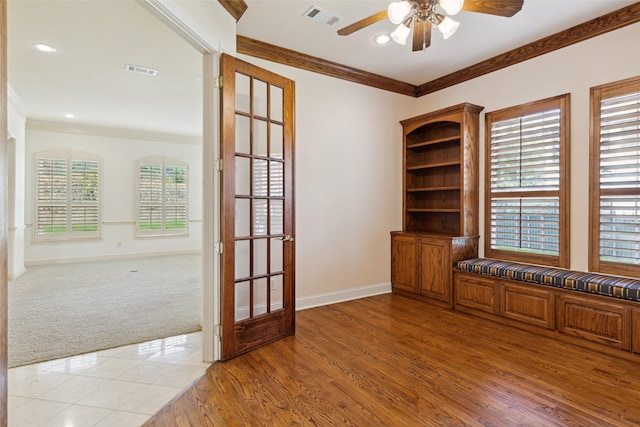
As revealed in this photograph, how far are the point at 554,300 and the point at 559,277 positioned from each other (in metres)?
0.22

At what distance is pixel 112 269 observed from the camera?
6.48 metres

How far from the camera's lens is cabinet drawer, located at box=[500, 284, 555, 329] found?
3168 millimetres

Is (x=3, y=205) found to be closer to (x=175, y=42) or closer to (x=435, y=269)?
(x=175, y=42)

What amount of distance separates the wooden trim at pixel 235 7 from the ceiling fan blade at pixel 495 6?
5.95ft

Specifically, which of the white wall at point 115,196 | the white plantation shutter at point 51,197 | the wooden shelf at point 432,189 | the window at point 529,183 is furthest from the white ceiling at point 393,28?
the white plantation shutter at point 51,197

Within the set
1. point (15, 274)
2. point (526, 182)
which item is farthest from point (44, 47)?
point (526, 182)

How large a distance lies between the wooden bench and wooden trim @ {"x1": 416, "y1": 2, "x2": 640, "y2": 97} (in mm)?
2330

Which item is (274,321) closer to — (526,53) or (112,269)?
(526,53)

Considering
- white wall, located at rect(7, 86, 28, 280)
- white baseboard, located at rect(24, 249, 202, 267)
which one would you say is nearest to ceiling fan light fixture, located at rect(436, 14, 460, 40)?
white wall, located at rect(7, 86, 28, 280)

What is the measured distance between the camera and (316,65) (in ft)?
13.4

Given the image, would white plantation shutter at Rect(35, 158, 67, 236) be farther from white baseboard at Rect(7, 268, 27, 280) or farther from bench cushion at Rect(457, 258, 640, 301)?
bench cushion at Rect(457, 258, 640, 301)

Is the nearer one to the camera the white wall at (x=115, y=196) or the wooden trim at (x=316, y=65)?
the wooden trim at (x=316, y=65)

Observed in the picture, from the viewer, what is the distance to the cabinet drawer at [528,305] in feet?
10.4

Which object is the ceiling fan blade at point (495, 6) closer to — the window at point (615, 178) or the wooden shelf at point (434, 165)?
the window at point (615, 178)
